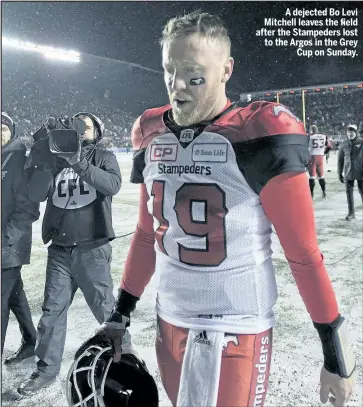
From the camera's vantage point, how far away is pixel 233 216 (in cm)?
78

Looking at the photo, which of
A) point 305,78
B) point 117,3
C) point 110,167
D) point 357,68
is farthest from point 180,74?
point 305,78

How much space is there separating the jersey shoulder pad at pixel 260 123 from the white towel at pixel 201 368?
1.24 feet

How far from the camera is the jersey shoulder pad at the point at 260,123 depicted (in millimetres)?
757

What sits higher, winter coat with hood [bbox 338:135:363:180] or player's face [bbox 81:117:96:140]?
winter coat with hood [bbox 338:135:363:180]

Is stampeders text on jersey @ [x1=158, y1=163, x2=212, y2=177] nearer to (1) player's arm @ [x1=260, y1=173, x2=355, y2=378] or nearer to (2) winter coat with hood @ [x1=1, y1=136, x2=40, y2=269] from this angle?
(1) player's arm @ [x1=260, y1=173, x2=355, y2=378]

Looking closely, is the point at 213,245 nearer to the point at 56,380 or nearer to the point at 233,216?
the point at 233,216

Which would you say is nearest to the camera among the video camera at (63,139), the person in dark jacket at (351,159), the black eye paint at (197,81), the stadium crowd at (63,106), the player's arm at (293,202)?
the player's arm at (293,202)

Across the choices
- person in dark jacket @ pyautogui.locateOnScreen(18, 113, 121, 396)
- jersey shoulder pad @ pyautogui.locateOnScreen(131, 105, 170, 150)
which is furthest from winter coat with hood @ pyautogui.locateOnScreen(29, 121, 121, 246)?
jersey shoulder pad @ pyautogui.locateOnScreen(131, 105, 170, 150)

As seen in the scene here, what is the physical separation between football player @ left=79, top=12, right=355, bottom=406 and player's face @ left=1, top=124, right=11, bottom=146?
30.8 inches

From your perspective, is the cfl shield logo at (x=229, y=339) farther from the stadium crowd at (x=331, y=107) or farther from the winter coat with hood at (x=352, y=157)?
the winter coat with hood at (x=352, y=157)

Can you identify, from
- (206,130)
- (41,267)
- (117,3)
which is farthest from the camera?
(41,267)

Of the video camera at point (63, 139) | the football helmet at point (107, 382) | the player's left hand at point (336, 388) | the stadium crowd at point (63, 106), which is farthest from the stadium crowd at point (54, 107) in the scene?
the player's left hand at point (336, 388)

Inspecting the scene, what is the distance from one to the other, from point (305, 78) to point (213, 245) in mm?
1467

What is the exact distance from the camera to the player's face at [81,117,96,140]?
1.46 m
